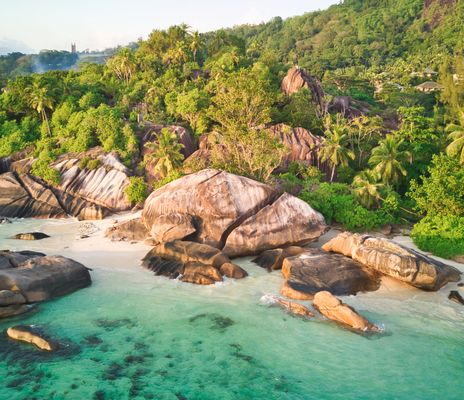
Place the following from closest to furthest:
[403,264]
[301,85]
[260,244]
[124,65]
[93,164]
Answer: [403,264]
[260,244]
[93,164]
[301,85]
[124,65]

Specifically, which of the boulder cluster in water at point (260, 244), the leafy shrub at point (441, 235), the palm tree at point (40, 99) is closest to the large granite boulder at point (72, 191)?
the boulder cluster in water at point (260, 244)

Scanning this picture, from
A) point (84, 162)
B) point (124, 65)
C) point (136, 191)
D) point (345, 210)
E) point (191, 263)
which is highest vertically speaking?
point (124, 65)

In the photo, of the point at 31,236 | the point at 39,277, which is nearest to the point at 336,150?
the point at 31,236

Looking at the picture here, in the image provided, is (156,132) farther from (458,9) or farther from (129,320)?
(458,9)

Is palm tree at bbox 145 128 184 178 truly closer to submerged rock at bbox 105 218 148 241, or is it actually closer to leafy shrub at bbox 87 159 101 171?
leafy shrub at bbox 87 159 101 171

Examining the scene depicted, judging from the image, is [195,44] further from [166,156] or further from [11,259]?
[11,259]

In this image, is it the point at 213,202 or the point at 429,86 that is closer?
the point at 213,202

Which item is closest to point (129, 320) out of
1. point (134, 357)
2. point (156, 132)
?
point (134, 357)

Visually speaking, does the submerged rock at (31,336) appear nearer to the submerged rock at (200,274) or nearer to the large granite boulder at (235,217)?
the submerged rock at (200,274)
